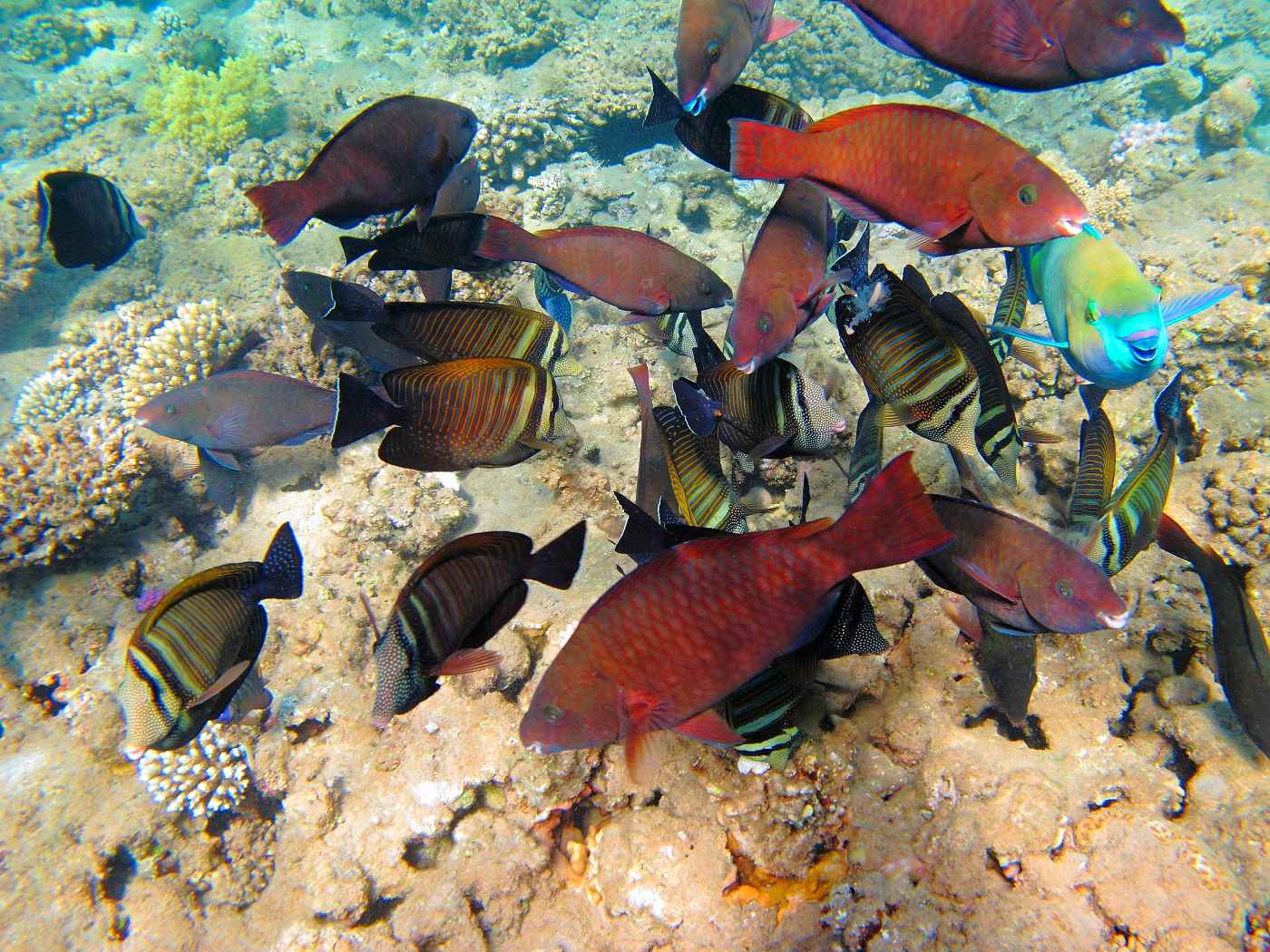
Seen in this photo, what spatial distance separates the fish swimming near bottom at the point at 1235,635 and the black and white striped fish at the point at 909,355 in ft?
3.28

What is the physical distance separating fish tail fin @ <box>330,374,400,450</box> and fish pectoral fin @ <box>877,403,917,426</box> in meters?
1.73

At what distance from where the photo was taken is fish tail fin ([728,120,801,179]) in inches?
68.4

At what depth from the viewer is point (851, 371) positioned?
173 inches

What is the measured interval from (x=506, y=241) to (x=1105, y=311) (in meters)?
2.20

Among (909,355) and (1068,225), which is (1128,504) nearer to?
(909,355)

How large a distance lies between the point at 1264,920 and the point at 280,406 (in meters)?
5.00

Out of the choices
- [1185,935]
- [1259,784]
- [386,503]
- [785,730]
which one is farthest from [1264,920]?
[386,503]

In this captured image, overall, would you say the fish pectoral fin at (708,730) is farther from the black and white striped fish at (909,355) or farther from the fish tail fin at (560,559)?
the black and white striped fish at (909,355)

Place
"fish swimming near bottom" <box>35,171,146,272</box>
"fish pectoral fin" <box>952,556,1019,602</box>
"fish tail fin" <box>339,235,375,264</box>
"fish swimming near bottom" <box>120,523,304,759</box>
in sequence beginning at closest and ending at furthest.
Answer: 1. "fish pectoral fin" <box>952,556,1019,602</box>
2. "fish swimming near bottom" <box>120,523,304,759</box>
3. "fish tail fin" <box>339,235,375,264</box>
4. "fish swimming near bottom" <box>35,171,146,272</box>

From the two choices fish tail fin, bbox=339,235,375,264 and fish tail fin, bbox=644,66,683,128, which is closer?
fish tail fin, bbox=644,66,683,128

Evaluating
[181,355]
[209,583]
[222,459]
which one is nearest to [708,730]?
[209,583]

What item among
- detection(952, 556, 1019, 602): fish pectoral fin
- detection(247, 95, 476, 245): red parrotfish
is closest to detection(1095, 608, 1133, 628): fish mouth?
detection(952, 556, 1019, 602): fish pectoral fin

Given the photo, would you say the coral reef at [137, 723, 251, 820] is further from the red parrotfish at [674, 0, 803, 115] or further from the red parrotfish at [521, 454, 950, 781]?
the red parrotfish at [674, 0, 803, 115]

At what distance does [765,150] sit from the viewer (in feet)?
5.74
